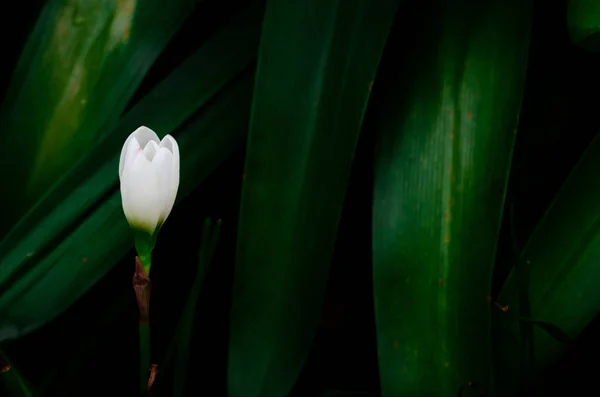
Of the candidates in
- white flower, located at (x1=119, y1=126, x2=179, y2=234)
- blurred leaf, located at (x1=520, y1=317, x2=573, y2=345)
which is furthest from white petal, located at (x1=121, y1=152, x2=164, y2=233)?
blurred leaf, located at (x1=520, y1=317, x2=573, y2=345)

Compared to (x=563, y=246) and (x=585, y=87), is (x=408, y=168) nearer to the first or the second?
(x=563, y=246)

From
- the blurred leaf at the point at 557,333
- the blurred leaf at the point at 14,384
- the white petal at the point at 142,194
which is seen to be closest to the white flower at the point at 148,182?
the white petal at the point at 142,194

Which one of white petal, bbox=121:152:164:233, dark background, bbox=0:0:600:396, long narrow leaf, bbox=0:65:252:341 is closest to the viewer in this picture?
white petal, bbox=121:152:164:233

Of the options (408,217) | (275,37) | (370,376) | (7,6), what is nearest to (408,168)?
(408,217)

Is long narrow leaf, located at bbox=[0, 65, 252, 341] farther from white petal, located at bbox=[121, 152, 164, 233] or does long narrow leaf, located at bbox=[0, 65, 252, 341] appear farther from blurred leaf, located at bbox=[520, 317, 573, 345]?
blurred leaf, located at bbox=[520, 317, 573, 345]

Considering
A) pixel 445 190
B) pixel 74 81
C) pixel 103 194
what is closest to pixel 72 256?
pixel 103 194

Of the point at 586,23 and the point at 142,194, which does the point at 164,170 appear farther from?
the point at 586,23

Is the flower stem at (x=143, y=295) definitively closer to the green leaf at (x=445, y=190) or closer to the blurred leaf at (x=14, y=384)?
the blurred leaf at (x=14, y=384)
